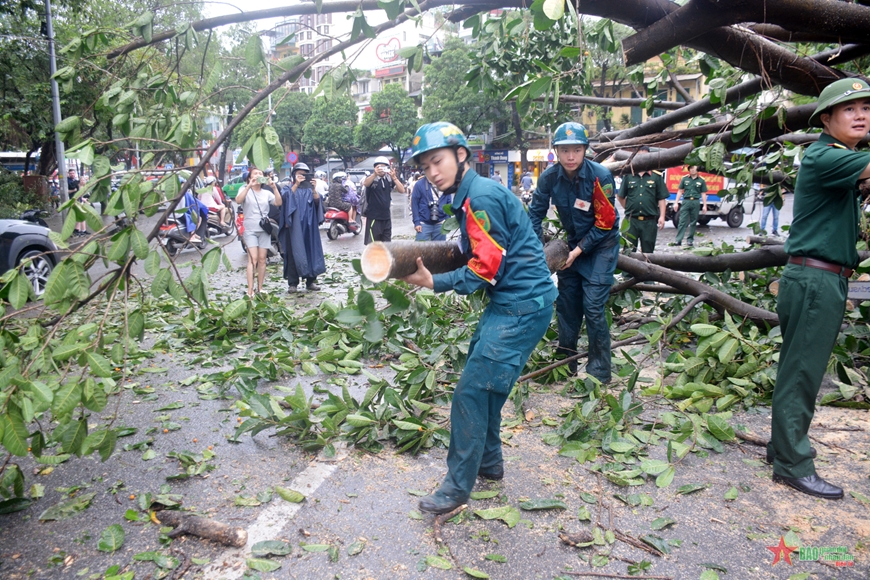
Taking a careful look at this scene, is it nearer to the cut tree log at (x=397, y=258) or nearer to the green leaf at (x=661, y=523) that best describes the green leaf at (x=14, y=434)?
the cut tree log at (x=397, y=258)

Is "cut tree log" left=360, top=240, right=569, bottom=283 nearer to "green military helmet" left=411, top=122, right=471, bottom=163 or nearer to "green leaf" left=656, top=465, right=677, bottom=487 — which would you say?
"green military helmet" left=411, top=122, right=471, bottom=163

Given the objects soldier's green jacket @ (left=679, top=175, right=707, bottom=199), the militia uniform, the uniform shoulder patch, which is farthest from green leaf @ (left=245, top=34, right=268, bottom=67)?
soldier's green jacket @ (left=679, top=175, right=707, bottom=199)


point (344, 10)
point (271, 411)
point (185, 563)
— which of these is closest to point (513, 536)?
point (185, 563)

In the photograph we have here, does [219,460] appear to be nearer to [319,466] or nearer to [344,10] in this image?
[319,466]

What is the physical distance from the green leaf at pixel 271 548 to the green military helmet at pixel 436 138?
1909mm

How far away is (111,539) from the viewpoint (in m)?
2.96

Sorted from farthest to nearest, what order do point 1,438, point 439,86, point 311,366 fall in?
point 439,86, point 311,366, point 1,438

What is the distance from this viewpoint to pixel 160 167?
3.16 meters

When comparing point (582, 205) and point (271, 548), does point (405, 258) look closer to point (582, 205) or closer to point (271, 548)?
point (271, 548)

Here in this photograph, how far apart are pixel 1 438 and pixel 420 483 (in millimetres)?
2001

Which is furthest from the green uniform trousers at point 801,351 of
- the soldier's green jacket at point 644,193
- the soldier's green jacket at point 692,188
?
the soldier's green jacket at point 692,188

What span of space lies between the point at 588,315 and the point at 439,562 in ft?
8.66

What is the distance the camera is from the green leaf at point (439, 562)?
2.81m

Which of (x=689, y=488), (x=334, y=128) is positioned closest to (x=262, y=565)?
(x=689, y=488)
